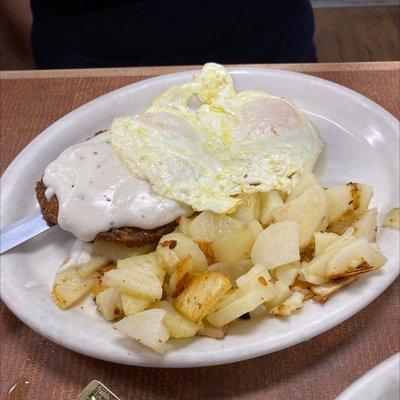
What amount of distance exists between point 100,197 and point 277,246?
0.45 metres

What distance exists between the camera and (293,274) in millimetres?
Answer: 1197

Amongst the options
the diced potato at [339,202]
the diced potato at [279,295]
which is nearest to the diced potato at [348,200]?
the diced potato at [339,202]

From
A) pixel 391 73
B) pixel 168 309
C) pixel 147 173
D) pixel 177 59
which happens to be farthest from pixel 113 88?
pixel 168 309

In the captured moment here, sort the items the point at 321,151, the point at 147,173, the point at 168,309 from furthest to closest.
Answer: the point at 321,151
the point at 147,173
the point at 168,309

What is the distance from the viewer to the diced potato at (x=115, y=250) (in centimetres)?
136

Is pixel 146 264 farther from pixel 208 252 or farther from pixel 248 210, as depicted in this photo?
pixel 248 210

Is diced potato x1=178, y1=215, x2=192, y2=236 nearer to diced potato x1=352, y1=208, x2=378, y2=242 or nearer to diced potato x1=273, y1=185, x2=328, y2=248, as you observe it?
diced potato x1=273, y1=185, x2=328, y2=248

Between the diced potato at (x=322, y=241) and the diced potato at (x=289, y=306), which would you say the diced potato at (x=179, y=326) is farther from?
the diced potato at (x=322, y=241)

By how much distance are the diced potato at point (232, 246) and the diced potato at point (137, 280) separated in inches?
5.3

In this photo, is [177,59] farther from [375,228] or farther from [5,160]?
[375,228]

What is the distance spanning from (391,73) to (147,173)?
3.21ft

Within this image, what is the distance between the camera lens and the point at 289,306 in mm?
1146

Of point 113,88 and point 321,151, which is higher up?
point 113,88

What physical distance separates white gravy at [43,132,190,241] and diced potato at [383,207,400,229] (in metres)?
0.47
